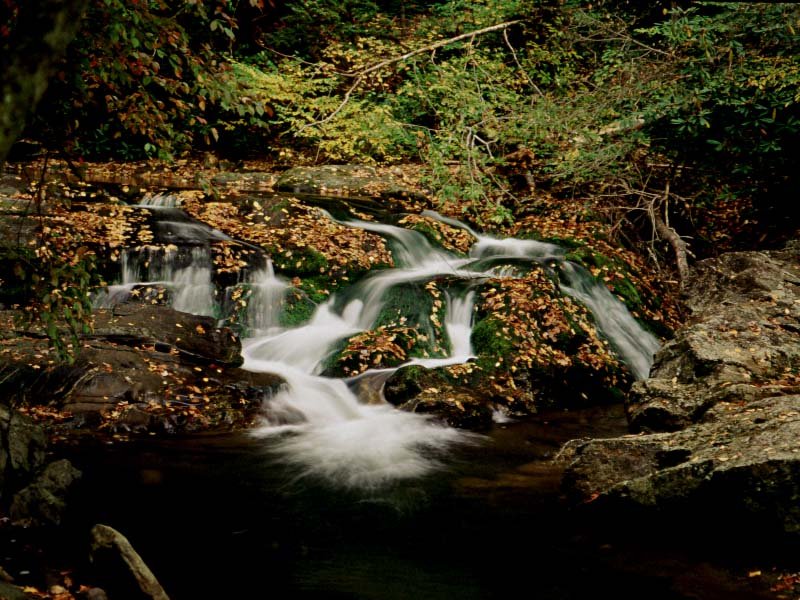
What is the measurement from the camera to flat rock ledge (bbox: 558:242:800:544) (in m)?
4.18

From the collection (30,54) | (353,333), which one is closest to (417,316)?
(353,333)

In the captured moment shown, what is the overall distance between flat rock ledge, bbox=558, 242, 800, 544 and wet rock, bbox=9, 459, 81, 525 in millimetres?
4153

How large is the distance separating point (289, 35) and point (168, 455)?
52.2ft

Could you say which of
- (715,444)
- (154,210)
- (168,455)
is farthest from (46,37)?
(154,210)

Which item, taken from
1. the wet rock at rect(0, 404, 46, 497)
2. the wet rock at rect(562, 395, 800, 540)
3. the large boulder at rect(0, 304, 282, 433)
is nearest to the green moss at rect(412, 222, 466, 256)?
the large boulder at rect(0, 304, 282, 433)

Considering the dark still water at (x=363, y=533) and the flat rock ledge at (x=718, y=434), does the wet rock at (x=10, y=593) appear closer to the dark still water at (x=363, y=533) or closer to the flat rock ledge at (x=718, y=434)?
the dark still water at (x=363, y=533)

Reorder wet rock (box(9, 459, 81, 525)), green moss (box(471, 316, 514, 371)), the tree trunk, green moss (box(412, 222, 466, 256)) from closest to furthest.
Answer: the tree trunk < wet rock (box(9, 459, 81, 525)) < green moss (box(471, 316, 514, 371)) < green moss (box(412, 222, 466, 256))

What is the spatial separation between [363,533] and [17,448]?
9.06 feet

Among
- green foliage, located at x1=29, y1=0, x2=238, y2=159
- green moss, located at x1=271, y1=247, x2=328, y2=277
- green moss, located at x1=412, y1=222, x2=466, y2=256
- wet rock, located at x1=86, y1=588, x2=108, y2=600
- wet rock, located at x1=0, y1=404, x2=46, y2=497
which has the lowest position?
wet rock, located at x1=86, y1=588, x2=108, y2=600

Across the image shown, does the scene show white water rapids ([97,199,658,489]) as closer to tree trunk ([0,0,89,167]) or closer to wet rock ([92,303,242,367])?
wet rock ([92,303,242,367])

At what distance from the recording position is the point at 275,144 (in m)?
19.7

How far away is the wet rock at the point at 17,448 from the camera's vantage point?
15.8ft

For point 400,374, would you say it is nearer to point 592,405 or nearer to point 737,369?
point 592,405

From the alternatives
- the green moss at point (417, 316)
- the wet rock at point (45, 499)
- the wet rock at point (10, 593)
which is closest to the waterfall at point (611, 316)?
the green moss at point (417, 316)
